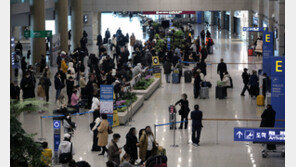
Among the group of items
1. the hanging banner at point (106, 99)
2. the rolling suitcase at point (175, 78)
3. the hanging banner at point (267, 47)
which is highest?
the hanging banner at point (267, 47)

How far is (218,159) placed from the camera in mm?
16500

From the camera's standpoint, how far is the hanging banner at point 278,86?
57.6 feet

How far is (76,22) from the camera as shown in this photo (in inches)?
1674

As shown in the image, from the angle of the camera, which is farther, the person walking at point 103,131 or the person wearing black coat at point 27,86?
the person wearing black coat at point 27,86

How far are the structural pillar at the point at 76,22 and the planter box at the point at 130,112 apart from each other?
19.0m

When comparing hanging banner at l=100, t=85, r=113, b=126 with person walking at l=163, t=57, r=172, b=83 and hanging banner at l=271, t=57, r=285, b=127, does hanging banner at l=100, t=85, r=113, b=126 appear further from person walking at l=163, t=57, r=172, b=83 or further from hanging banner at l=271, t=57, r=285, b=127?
person walking at l=163, t=57, r=172, b=83

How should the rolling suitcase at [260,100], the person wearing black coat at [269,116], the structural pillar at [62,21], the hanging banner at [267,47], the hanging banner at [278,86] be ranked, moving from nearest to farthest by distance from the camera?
the person wearing black coat at [269,116]
the hanging banner at [278,86]
the rolling suitcase at [260,100]
the hanging banner at [267,47]
the structural pillar at [62,21]

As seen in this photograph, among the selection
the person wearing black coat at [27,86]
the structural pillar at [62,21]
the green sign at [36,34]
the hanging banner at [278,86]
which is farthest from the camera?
the structural pillar at [62,21]

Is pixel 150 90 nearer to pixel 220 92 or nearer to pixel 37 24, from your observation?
pixel 220 92

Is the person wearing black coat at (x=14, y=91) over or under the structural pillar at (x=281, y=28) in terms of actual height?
under

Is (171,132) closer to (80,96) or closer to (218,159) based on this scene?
(218,159)

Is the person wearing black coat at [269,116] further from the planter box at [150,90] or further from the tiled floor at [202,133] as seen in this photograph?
the planter box at [150,90]

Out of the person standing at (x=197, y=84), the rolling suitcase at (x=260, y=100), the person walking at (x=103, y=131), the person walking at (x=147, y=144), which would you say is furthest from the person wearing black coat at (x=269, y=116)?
the person standing at (x=197, y=84)

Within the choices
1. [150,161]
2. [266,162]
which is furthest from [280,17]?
[150,161]
